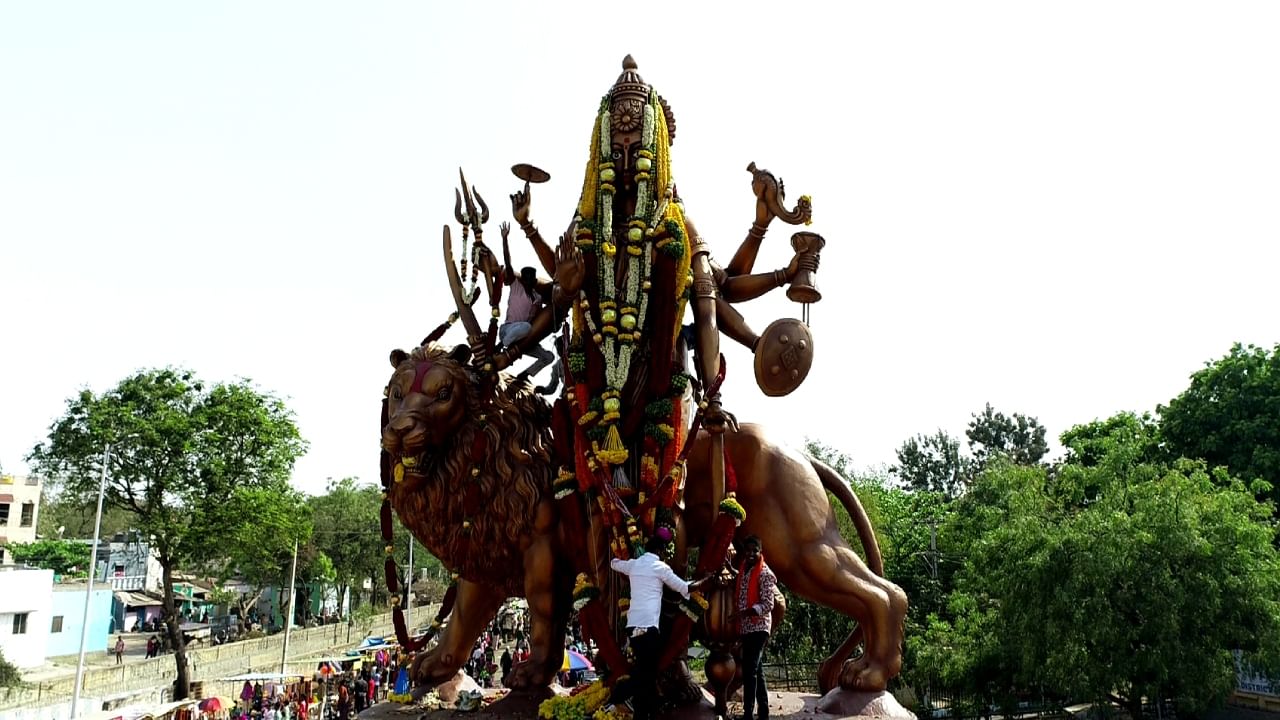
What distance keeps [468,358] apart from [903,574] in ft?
74.8

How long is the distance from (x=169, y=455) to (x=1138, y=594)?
26.3 meters

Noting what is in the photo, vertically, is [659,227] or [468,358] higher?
[659,227]

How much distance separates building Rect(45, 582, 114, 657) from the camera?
37031 mm

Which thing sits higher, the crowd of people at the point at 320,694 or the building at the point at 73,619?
the building at the point at 73,619

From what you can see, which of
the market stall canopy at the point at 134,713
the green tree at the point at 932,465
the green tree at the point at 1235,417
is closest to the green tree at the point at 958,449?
the green tree at the point at 932,465

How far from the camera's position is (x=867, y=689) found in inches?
241

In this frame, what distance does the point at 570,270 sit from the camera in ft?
21.7

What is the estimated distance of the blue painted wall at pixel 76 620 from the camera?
3706cm

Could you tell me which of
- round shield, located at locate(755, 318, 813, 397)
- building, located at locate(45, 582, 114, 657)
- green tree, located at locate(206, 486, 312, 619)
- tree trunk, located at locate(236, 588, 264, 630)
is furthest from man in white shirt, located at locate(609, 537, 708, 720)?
tree trunk, located at locate(236, 588, 264, 630)

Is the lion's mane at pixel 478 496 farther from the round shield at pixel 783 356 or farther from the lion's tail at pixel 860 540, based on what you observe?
the lion's tail at pixel 860 540

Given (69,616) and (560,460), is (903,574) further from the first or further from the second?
(69,616)

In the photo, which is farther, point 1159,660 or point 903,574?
point 903,574

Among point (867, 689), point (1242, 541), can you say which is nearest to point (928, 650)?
point (1242, 541)

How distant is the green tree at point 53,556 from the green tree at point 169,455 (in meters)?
25.3
